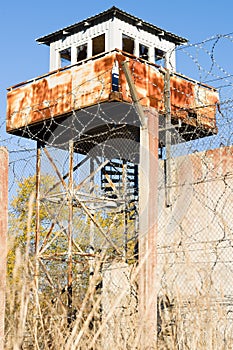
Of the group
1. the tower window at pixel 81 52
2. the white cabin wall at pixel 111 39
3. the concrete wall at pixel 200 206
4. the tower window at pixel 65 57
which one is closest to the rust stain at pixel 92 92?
the white cabin wall at pixel 111 39

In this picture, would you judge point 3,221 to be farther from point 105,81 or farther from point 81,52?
point 81,52

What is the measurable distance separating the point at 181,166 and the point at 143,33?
662 centimetres

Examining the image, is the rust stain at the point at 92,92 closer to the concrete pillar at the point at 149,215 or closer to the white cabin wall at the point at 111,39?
the white cabin wall at the point at 111,39

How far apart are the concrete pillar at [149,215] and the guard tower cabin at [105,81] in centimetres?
509

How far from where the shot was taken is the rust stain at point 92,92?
35.7 ft

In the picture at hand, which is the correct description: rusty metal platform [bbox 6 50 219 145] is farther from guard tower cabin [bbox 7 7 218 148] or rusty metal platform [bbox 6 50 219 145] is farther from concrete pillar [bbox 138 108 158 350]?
concrete pillar [bbox 138 108 158 350]

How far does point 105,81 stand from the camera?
35.6 feet

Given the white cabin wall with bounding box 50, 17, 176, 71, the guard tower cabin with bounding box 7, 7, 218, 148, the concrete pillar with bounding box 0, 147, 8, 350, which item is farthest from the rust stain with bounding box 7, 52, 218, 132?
the concrete pillar with bounding box 0, 147, 8, 350

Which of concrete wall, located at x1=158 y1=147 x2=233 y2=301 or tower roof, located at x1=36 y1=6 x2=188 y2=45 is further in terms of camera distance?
tower roof, located at x1=36 y1=6 x2=188 y2=45

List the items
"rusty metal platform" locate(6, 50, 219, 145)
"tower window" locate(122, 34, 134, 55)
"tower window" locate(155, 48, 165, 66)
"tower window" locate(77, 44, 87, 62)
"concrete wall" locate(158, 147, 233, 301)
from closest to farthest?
"concrete wall" locate(158, 147, 233, 301)
"rusty metal platform" locate(6, 50, 219, 145)
"tower window" locate(122, 34, 134, 55)
"tower window" locate(77, 44, 87, 62)
"tower window" locate(155, 48, 165, 66)

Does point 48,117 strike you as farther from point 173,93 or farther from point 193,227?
point 193,227

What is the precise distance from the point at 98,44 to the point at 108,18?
55 cm

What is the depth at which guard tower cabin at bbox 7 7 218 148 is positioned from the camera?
1089 cm

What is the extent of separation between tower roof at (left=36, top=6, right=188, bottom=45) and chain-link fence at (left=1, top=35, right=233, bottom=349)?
1774mm
